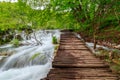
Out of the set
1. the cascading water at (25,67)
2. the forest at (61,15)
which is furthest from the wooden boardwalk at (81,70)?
the cascading water at (25,67)

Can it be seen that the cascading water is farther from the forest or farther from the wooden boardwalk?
the wooden boardwalk

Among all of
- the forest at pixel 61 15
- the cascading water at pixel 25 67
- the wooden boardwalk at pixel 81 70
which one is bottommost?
the cascading water at pixel 25 67

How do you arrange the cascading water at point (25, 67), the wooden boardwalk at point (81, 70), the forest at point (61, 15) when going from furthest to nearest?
1. the forest at point (61, 15)
2. the cascading water at point (25, 67)
3. the wooden boardwalk at point (81, 70)

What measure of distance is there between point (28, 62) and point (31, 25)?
229cm

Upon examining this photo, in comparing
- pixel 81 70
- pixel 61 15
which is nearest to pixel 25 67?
pixel 81 70

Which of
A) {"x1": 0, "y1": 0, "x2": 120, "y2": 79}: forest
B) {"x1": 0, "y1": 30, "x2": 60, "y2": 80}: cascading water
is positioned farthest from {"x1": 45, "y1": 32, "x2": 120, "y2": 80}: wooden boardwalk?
{"x1": 0, "y1": 30, "x2": 60, "y2": 80}: cascading water

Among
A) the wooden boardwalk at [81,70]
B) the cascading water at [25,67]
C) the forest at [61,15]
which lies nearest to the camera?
the wooden boardwalk at [81,70]

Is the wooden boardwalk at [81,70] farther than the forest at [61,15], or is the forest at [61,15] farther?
the forest at [61,15]

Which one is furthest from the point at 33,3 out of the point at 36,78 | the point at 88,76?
the point at 88,76

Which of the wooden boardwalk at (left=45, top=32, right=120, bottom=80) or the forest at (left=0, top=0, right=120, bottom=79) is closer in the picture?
the wooden boardwalk at (left=45, top=32, right=120, bottom=80)

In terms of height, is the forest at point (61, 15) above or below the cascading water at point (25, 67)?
above

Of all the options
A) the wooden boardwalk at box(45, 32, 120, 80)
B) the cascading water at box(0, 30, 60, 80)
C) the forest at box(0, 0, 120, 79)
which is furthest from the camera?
the forest at box(0, 0, 120, 79)

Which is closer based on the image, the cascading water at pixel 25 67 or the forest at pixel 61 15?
the cascading water at pixel 25 67

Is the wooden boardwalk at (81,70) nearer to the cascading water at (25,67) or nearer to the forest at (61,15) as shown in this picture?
the forest at (61,15)
